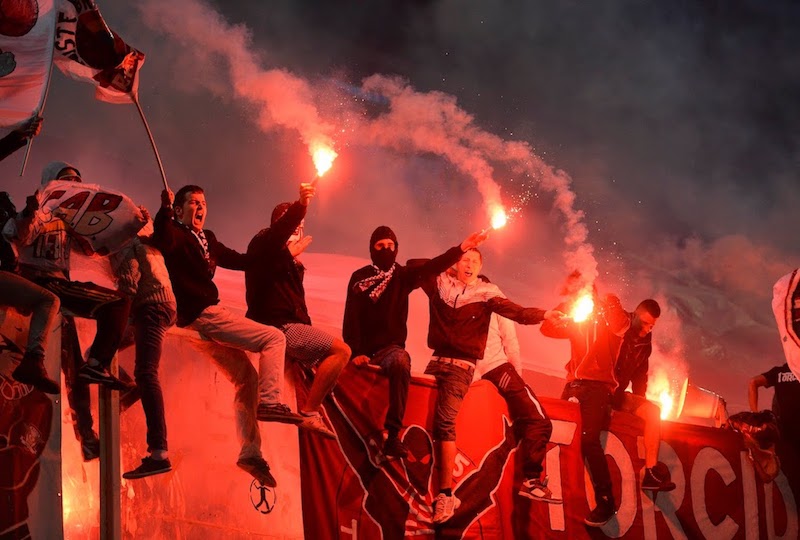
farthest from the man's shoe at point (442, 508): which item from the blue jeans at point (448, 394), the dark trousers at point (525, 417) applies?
the dark trousers at point (525, 417)

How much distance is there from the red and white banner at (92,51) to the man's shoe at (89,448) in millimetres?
2601

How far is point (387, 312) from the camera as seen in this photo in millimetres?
7258

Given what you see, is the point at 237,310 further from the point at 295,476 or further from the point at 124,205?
the point at 124,205

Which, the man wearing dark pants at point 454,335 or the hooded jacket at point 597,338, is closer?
the man wearing dark pants at point 454,335

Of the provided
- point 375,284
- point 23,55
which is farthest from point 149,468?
point 23,55

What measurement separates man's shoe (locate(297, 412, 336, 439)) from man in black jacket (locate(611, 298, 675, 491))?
10.2 feet

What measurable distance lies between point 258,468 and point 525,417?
8.00 feet

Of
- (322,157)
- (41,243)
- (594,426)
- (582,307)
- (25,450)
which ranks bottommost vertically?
(594,426)

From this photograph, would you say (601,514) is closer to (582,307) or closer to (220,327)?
(582,307)

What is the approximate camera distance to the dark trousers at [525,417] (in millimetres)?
7508

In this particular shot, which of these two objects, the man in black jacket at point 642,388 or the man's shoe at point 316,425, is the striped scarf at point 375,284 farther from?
the man in black jacket at point 642,388

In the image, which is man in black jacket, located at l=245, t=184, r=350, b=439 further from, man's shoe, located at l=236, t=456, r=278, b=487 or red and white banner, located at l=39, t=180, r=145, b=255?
red and white banner, located at l=39, t=180, r=145, b=255

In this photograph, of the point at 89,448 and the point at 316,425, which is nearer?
the point at 89,448

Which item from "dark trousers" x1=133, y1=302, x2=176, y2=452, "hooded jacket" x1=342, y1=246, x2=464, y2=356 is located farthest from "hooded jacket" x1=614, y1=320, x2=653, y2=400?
"dark trousers" x1=133, y1=302, x2=176, y2=452
